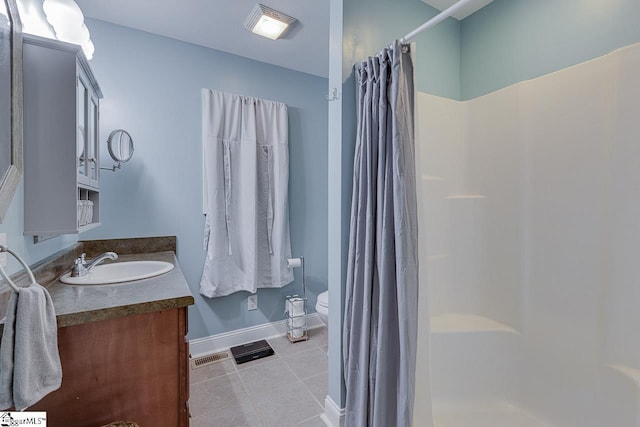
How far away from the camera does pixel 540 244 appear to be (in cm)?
158

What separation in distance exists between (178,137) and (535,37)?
242cm

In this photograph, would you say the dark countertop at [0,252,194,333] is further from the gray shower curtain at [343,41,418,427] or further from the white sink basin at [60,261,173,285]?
the gray shower curtain at [343,41,418,427]

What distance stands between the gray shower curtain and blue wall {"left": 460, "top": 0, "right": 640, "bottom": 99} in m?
0.91

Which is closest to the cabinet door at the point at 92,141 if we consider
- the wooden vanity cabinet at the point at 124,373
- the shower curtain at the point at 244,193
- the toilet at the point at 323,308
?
the shower curtain at the point at 244,193

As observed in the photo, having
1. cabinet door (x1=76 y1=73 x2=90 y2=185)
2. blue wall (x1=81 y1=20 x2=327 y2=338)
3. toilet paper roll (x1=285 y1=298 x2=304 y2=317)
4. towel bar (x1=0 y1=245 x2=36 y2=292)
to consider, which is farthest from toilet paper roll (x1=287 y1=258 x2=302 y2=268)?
towel bar (x1=0 y1=245 x2=36 y2=292)

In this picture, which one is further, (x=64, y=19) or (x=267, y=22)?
(x=267, y=22)

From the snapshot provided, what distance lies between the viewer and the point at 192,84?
2.27 metres

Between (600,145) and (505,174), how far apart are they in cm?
45

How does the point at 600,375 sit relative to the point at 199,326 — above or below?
above

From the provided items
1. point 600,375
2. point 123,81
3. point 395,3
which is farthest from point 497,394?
point 123,81

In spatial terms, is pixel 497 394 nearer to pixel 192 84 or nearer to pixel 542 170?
pixel 542 170

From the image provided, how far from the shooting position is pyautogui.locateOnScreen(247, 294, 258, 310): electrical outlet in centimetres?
254

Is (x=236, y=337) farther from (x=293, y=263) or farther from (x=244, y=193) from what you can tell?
(x=244, y=193)

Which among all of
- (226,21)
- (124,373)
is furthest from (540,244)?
(226,21)
